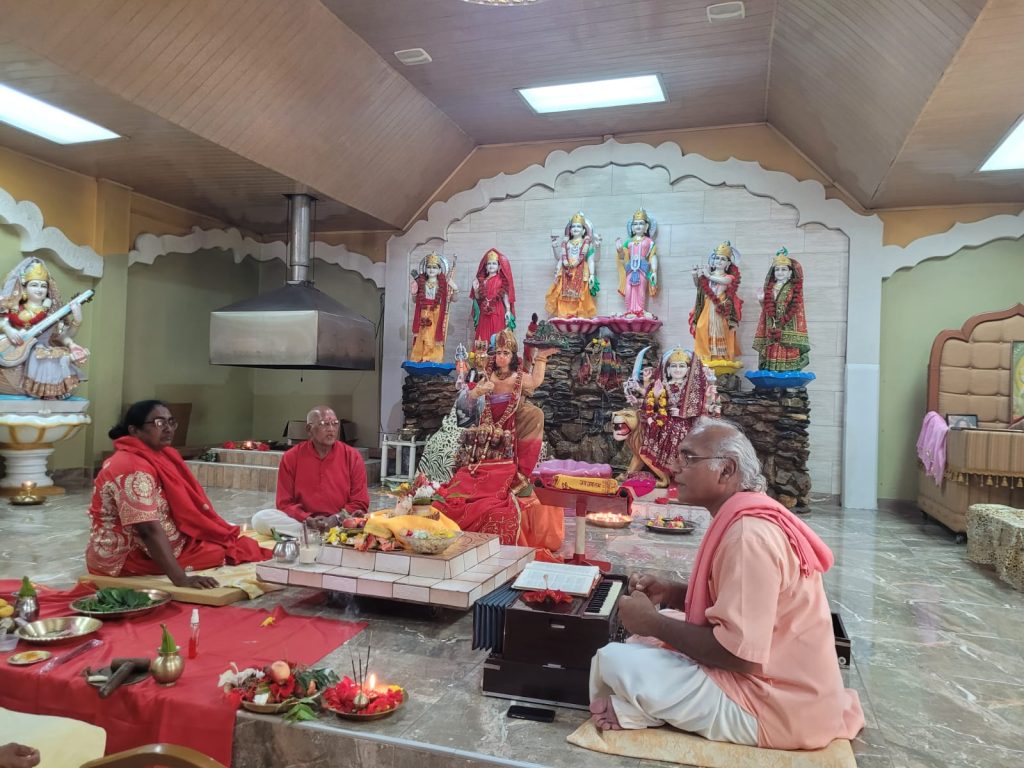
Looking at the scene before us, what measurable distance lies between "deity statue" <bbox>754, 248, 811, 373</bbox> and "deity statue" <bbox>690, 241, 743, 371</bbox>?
0.50 meters

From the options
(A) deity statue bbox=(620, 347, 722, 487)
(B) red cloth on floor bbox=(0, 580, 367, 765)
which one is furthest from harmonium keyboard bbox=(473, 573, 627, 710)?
(A) deity statue bbox=(620, 347, 722, 487)

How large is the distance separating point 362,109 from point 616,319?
392cm

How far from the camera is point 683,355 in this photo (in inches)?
316

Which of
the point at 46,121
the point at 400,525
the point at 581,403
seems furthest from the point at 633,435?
the point at 46,121

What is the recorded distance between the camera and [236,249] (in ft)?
37.7

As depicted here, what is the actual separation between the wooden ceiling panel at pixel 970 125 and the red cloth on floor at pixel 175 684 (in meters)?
5.43

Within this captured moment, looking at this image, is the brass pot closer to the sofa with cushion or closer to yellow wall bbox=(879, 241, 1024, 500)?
the sofa with cushion

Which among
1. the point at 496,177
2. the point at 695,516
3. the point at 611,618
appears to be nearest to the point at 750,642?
the point at 611,618

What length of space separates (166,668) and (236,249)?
9.60 metres

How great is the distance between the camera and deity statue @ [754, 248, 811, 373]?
8.42m

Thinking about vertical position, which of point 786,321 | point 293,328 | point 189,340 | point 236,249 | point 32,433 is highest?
point 236,249

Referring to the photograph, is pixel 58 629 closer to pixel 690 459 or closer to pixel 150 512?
pixel 150 512

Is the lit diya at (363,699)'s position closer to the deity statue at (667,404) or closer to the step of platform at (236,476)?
the deity statue at (667,404)

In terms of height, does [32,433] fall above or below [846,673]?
above
